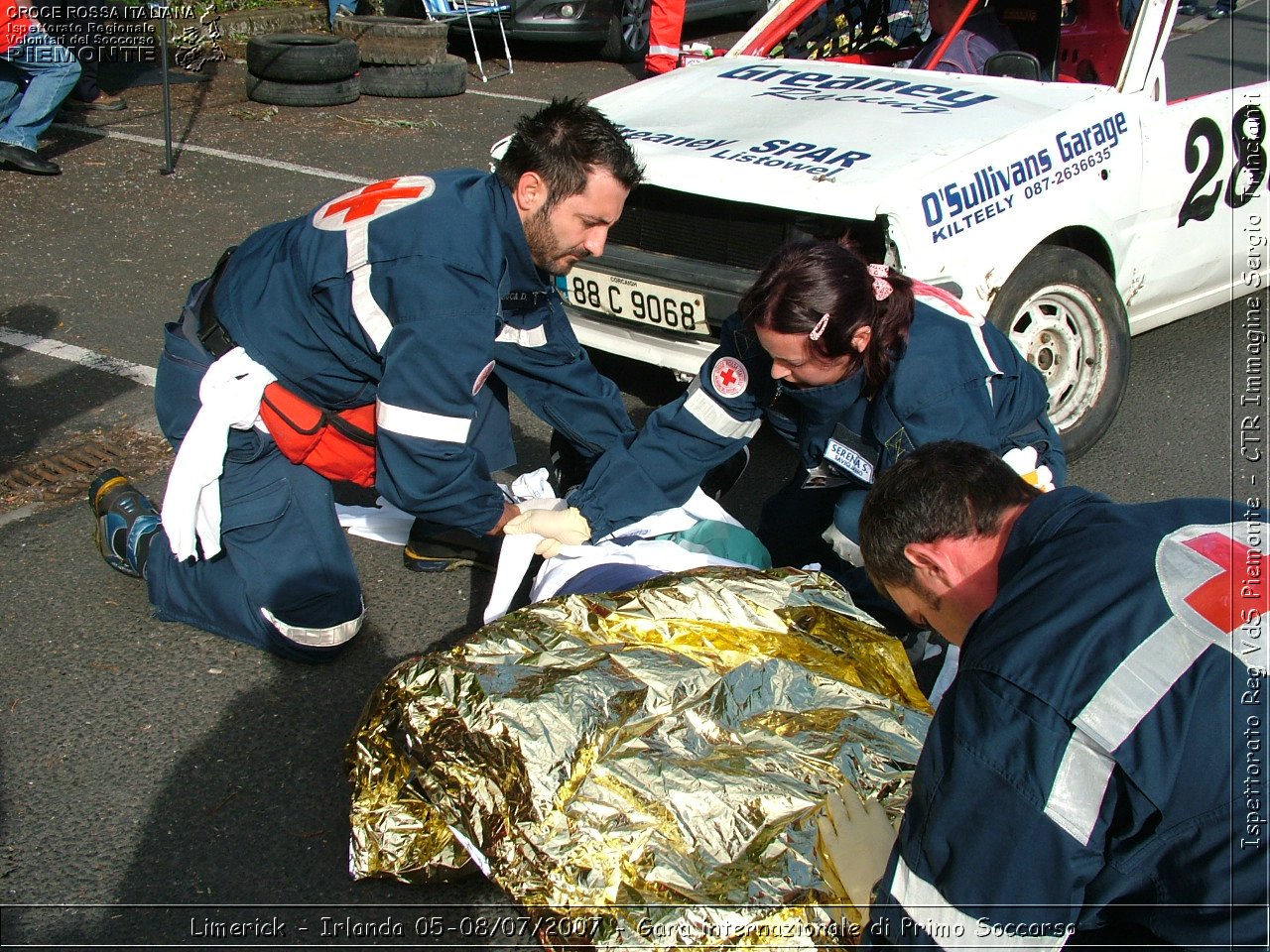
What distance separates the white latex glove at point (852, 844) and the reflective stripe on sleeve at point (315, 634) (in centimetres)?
149

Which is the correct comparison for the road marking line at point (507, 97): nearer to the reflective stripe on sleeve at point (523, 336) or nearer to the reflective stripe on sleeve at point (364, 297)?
the reflective stripe on sleeve at point (523, 336)

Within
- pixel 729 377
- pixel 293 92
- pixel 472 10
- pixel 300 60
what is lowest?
pixel 293 92

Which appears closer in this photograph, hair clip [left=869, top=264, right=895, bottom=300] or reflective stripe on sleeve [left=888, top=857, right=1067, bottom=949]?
reflective stripe on sleeve [left=888, top=857, right=1067, bottom=949]

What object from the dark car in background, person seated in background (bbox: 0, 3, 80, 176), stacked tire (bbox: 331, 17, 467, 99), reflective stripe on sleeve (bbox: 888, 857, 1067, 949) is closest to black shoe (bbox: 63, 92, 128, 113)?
person seated in background (bbox: 0, 3, 80, 176)

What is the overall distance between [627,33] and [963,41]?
6.93 metres

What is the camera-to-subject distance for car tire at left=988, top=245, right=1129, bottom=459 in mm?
4074

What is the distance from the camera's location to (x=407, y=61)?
9688 millimetres

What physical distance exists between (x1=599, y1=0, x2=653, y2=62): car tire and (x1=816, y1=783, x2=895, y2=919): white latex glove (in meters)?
10.1

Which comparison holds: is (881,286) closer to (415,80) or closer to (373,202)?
(373,202)

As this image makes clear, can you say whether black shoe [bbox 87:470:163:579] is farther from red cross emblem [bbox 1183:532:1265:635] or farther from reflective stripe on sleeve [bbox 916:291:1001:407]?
red cross emblem [bbox 1183:532:1265:635]

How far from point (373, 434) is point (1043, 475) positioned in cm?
173

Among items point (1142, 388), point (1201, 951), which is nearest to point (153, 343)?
point (1142, 388)

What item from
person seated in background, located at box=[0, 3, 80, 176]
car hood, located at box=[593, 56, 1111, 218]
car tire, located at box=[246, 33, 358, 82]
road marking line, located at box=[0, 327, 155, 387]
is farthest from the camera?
car tire, located at box=[246, 33, 358, 82]

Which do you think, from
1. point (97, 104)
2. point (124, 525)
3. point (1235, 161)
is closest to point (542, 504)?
point (124, 525)
